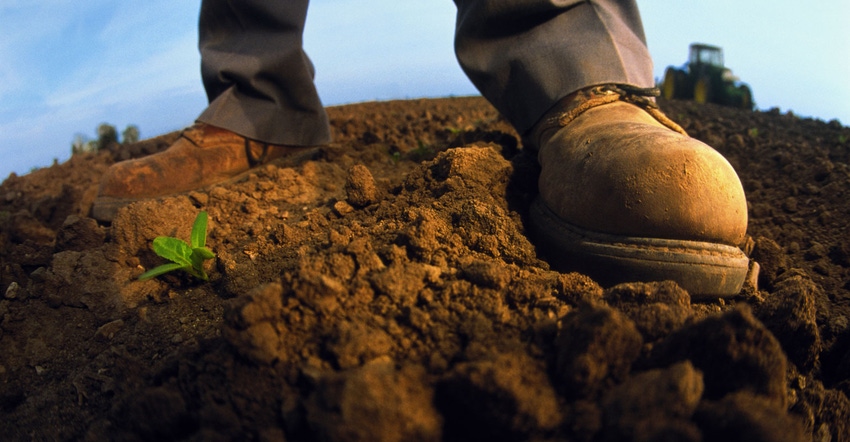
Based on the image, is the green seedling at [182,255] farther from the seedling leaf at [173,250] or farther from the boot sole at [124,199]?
the boot sole at [124,199]

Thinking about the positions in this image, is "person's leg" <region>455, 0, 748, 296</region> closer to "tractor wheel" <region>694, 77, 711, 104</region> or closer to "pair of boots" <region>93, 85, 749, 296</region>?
"pair of boots" <region>93, 85, 749, 296</region>

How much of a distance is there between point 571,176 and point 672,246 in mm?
338

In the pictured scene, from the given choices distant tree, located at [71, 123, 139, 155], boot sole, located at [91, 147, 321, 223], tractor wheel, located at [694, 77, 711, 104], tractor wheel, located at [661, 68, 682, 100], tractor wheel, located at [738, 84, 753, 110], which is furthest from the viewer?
tractor wheel, located at [661, 68, 682, 100]

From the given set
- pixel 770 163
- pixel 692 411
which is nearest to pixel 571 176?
pixel 692 411

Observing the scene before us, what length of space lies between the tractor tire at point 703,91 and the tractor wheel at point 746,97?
1.28 ft

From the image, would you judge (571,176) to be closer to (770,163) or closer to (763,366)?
(763,366)

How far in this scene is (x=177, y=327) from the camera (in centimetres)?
142

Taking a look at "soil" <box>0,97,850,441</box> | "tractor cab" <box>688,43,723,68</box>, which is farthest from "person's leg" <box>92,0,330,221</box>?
"tractor cab" <box>688,43,723,68</box>

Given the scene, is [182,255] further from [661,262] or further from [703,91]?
[703,91]

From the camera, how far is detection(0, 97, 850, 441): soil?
79cm

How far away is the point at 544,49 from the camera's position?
194cm

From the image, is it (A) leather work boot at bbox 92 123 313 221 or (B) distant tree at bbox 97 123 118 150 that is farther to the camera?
(B) distant tree at bbox 97 123 118 150

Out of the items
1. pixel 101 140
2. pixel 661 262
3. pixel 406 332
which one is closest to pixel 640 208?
pixel 661 262

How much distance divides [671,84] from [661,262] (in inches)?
301
